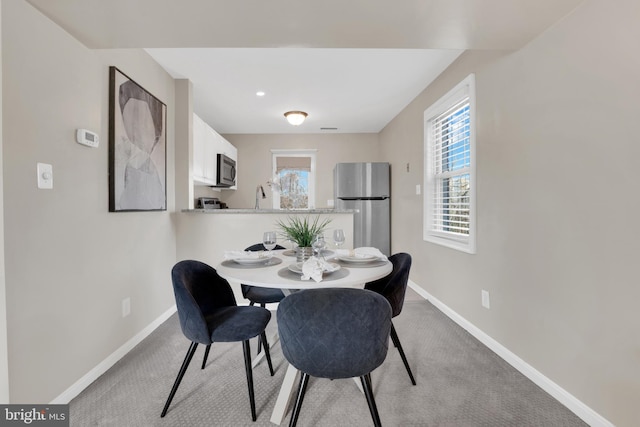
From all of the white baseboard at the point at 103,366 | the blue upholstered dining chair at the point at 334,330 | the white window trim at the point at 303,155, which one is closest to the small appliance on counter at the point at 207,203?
the white window trim at the point at 303,155

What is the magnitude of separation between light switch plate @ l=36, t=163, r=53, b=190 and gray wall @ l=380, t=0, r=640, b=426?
8.84ft

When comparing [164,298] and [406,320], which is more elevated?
[164,298]

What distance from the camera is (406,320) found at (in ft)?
8.81

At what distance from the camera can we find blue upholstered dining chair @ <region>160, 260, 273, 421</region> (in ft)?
4.69

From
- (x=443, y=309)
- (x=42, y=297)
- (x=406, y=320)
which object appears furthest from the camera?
(x=443, y=309)

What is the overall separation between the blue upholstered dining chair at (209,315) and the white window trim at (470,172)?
1.81 meters

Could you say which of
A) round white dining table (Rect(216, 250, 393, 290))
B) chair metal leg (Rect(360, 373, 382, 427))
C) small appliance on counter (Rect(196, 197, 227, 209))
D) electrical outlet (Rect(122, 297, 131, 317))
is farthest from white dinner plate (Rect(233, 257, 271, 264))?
small appliance on counter (Rect(196, 197, 227, 209))

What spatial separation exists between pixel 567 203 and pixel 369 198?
3.03 meters

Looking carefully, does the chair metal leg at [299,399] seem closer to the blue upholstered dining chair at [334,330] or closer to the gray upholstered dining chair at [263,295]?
the blue upholstered dining chair at [334,330]

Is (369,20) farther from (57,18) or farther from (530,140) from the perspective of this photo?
(57,18)

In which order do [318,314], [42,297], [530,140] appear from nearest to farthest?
[318,314] → [42,297] → [530,140]

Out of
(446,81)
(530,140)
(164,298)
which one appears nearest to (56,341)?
(164,298)

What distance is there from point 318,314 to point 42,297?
142 centimetres

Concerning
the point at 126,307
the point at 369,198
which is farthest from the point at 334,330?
the point at 369,198
